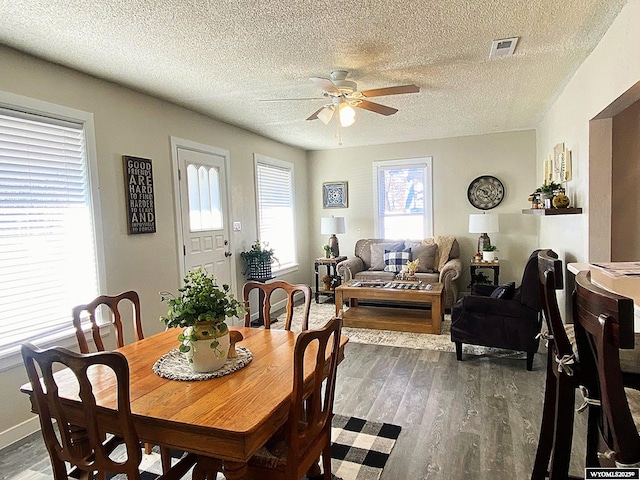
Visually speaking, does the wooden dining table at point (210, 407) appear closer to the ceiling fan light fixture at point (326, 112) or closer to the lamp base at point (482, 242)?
the ceiling fan light fixture at point (326, 112)

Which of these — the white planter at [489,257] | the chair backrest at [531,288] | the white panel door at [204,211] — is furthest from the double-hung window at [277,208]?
the chair backrest at [531,288]

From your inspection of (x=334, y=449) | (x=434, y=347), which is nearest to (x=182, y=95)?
(x=334, y=449)

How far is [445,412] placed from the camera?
271cm

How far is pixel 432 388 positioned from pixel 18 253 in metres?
3.10

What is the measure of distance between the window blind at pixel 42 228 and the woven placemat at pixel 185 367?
1419 millimetres

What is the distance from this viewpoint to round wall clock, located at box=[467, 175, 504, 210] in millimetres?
5828

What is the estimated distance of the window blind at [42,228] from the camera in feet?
8.34

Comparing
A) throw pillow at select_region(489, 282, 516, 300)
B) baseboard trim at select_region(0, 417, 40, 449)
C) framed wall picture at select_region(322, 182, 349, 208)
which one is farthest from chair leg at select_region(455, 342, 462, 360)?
framed wall picture at select_region(322, 182, 349, 208)

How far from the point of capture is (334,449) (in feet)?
7.57

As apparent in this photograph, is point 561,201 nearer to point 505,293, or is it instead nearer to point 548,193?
point 548,193

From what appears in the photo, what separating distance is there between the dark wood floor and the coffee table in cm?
60

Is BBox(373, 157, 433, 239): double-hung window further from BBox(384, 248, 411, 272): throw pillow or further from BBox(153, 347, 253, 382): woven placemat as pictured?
BBox(153, 347, 253, 382): woven placemat

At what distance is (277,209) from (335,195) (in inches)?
48.9

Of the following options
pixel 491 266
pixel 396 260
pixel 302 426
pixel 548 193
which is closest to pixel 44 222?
pixel 302 426
